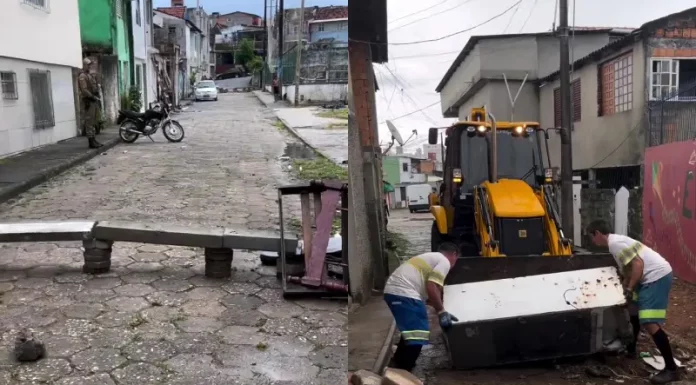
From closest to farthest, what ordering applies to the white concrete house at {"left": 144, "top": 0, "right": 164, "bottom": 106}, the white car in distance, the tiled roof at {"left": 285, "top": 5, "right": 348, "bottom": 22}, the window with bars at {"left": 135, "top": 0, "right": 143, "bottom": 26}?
the tiled roof at {"left": 285, "top": 5, "right": 348, "bottom": 22}, the window with bars at {"left": 135, "top": 0, "right": 143, "bottom": 26}, the white concrete house at {"left": 144, "top": 0, "right": 164, "bottom": 106}, the white car in distance

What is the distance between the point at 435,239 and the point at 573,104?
0.60 m

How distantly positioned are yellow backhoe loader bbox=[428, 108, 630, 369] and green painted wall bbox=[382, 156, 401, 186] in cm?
17

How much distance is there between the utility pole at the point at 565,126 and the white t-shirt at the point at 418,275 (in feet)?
1.35

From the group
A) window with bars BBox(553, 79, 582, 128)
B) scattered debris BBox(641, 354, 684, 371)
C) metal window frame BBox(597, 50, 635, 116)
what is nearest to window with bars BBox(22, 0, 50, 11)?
window with bars BBox(553, 79, 582, 128)

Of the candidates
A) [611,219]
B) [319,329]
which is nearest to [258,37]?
[319,329]

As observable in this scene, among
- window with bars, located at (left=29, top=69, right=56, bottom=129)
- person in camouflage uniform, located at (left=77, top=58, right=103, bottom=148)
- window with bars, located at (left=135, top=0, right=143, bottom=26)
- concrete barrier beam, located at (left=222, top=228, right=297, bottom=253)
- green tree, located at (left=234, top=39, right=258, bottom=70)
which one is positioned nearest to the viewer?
window with bars, located at (left=29, top=69, right=56, bottom=129)

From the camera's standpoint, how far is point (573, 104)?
1978mm

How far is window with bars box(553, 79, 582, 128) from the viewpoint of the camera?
6.49ft

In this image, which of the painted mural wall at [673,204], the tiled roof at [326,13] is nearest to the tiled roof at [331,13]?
the tiled roof at [326,13]

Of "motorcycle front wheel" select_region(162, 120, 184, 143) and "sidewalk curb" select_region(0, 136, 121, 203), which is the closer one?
"sidewalk curb" select_region(0, 136, 121, 203)

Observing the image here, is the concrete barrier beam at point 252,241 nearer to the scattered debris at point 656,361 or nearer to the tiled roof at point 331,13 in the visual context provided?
the tiled roof at point 331,13

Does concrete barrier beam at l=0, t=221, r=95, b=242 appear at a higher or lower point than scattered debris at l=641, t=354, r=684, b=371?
higher

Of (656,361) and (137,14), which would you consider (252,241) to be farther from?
(656,361)

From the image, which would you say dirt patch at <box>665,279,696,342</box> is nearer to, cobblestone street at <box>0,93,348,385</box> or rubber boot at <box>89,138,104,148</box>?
cobblestone street at <box>0,93,348,385</box>
